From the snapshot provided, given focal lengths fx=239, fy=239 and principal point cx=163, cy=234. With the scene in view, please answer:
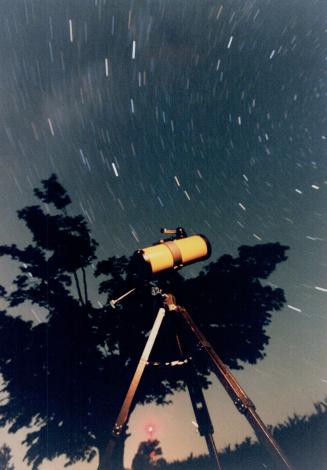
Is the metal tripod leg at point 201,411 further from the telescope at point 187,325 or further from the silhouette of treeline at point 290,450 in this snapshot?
the silhouette of treeline at point 290,450

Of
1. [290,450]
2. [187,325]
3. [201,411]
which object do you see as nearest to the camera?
[201,411]

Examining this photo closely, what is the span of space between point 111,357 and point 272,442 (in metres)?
4.69

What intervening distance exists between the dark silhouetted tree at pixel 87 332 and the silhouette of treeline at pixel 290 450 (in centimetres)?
166

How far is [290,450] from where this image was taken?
6.48m

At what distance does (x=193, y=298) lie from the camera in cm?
770

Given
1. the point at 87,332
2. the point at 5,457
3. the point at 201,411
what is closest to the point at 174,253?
the point at 201,411

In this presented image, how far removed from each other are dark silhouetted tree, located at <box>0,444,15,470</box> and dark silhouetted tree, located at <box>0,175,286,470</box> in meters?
0.48

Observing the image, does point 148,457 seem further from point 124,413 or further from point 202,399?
point 124,413

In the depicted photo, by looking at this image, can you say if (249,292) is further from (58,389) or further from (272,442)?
(58,389)

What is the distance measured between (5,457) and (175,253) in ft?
21.8

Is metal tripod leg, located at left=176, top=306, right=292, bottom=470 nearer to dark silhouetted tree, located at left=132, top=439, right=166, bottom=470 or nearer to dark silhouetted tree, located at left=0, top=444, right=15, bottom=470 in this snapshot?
dark silhouetted tree, located at left=132, top=439, right=166, bottom=470

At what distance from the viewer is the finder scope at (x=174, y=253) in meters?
4.27

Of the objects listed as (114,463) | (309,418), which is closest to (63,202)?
(114,463)

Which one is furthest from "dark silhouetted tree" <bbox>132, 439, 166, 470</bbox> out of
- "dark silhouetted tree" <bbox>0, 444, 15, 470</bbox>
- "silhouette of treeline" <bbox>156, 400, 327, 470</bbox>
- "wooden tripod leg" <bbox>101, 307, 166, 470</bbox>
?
"wooden tripod leg" <bbox>101, 307, 166, 470</bbox>
